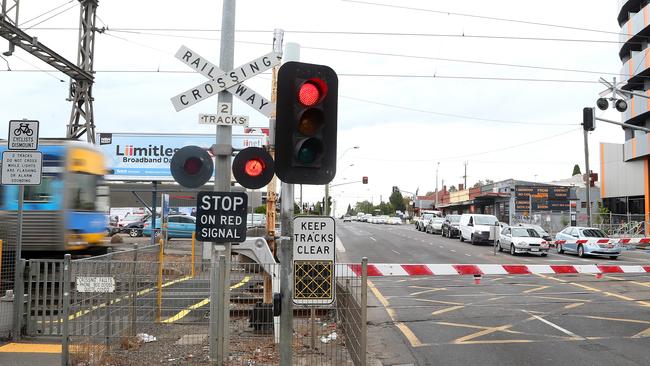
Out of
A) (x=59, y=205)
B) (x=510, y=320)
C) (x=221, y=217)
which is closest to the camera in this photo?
(x=221, y=217)

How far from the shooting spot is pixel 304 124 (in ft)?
16.3

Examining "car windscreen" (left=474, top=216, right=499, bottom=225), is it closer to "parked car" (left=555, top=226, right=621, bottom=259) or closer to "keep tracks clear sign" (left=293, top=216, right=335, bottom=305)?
"parked car" (left=555, top=226, right=621, bottom=259)

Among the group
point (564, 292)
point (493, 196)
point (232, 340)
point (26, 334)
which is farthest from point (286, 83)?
point (493, 196)

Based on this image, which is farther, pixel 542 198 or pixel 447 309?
pixel 542 198

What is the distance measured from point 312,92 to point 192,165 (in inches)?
80.6

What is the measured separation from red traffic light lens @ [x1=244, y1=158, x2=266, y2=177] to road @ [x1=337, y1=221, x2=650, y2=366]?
3338mm

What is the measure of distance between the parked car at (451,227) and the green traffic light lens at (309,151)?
36396 millimetres

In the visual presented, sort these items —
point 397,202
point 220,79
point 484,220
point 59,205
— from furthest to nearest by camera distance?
point 397,202 < point 484,220 < point 59,205 < point 220,79

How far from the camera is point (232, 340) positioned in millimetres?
7438

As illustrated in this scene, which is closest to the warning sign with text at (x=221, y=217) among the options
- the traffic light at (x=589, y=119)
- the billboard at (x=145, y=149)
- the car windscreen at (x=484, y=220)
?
the traffic light at (x=589, y=119)

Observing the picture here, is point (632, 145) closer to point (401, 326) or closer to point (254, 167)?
point (401, 326)

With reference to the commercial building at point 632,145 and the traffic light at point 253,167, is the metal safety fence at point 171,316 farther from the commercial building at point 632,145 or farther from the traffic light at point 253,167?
the commercial building at point 632,145

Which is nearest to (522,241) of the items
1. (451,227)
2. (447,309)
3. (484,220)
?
(484,220)

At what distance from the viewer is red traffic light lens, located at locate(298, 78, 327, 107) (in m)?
4.96
